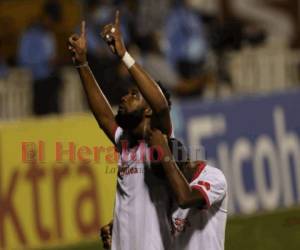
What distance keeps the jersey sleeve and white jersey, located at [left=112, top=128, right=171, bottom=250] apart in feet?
0.72

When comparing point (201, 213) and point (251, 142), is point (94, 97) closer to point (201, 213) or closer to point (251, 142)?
point (201, 213)

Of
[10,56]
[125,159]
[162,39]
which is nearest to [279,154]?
[162,39]

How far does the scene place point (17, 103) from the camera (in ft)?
58.2

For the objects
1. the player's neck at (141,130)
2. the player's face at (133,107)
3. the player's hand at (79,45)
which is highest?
the player's hand at (79,45)

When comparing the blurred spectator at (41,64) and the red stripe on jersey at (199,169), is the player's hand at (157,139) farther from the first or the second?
the blurred spectator at (41,64)

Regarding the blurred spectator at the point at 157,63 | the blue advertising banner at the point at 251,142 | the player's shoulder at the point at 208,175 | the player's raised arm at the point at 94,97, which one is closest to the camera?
the player's shoulder at the point at 208,175

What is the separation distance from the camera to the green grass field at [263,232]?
13.5 metres

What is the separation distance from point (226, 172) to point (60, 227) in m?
2.75

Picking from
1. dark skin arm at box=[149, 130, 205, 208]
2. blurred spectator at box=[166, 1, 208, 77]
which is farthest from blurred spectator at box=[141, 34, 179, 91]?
dark skin arm at box=[149, 130, 205, 208]

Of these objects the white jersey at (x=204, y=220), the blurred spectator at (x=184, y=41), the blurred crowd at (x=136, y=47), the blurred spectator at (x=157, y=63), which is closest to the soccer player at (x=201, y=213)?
the white jersey at (x=204, y=220)

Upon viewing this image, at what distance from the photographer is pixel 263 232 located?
14641 millimetres

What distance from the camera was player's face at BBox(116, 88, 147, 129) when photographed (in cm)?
747

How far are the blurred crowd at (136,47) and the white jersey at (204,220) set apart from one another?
9.81m

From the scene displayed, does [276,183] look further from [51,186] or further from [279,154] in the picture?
[51,186]
